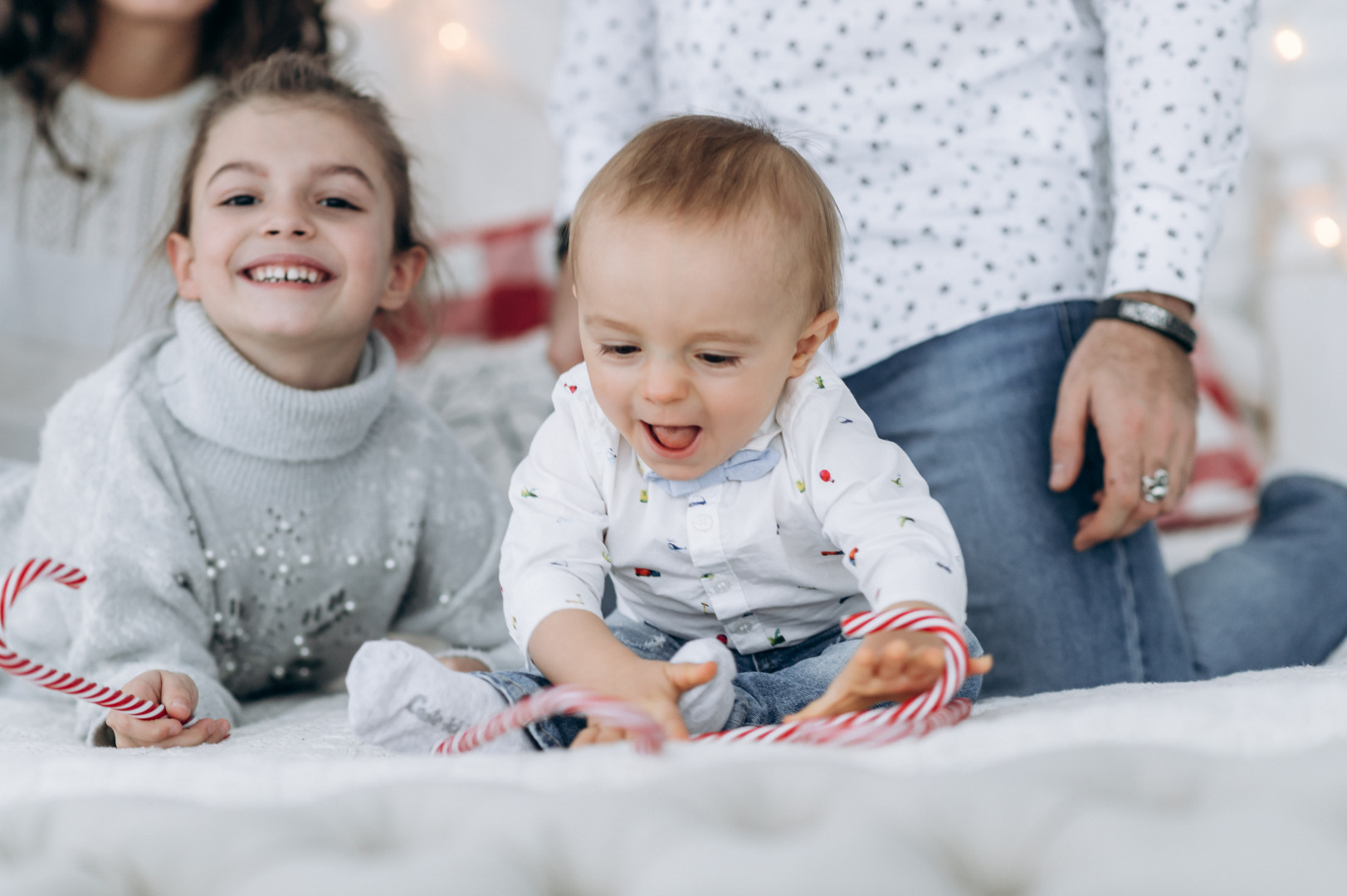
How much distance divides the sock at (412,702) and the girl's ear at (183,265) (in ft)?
1.98

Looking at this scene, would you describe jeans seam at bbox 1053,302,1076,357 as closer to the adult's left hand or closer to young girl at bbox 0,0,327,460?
the adult's left hand

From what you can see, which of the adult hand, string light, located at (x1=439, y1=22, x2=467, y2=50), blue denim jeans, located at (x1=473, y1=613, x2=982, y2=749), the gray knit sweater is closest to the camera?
blue denim jeans, located at (x1=473, y1=613, x2=982, y2=749)

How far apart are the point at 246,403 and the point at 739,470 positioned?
55 centimetres

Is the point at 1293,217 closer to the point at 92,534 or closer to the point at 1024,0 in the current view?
the point at 1024,0

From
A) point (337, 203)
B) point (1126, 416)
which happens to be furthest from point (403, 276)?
point (1126, 416)

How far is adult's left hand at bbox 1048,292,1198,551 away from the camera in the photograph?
1.00m

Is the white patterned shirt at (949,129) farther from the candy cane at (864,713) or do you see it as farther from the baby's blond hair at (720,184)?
the candy cane at (864,713)

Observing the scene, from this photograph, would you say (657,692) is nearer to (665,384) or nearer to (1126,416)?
(665,384)

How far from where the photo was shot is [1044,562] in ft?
3.50

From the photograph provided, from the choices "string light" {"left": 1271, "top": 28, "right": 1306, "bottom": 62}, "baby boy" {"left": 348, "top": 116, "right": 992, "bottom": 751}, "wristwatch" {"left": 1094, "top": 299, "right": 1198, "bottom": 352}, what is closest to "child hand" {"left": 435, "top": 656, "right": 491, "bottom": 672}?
"baby boy" {"left": 348, "top": 116, "right": 992, "bottom": 751}

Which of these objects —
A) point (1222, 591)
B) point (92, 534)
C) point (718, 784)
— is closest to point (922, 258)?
point (1222, 591)

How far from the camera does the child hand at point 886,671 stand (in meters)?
0.61

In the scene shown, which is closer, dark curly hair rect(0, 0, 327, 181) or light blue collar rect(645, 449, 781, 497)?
light blue collar rect(645, 449, 781, 497)

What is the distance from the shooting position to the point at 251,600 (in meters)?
1.07
